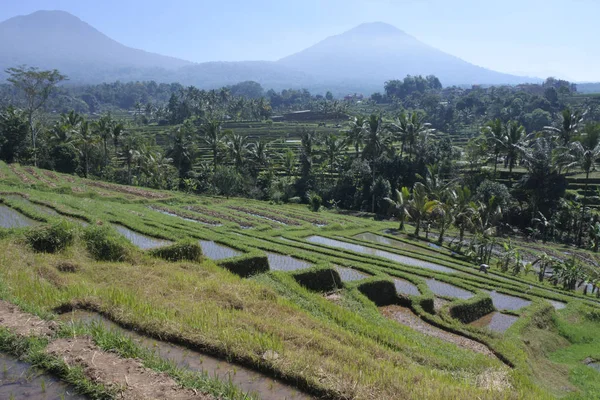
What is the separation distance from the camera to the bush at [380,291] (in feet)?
41.1

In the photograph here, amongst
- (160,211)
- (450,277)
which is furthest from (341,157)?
(450,277)

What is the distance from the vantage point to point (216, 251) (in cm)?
1505

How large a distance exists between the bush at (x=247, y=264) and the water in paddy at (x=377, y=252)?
7227 millimetres

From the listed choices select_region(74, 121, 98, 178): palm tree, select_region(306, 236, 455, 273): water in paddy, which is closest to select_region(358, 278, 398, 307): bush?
select_region(306, 236, 455, 273): water in paddy

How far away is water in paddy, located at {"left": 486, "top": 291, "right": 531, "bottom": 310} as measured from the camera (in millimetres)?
14523

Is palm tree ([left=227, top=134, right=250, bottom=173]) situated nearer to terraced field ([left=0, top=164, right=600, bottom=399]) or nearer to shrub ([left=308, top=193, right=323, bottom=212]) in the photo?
shrub ([left=308, top=193, right=323, bottom=212])

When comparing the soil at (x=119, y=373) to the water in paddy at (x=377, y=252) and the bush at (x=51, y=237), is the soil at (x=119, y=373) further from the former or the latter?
the water in paddy at (x=377, y=252)

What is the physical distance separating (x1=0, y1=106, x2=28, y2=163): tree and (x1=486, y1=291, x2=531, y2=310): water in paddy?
117 feet

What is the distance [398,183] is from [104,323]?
33523 millimetres

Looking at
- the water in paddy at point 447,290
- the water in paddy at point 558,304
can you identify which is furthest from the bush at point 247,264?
the water in paddy at point 558,304

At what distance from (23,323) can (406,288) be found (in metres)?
11.3

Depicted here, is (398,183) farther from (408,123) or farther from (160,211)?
(160,211)

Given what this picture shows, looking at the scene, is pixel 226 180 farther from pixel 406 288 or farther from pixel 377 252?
pixel 406 288

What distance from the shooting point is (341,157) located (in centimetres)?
4319
